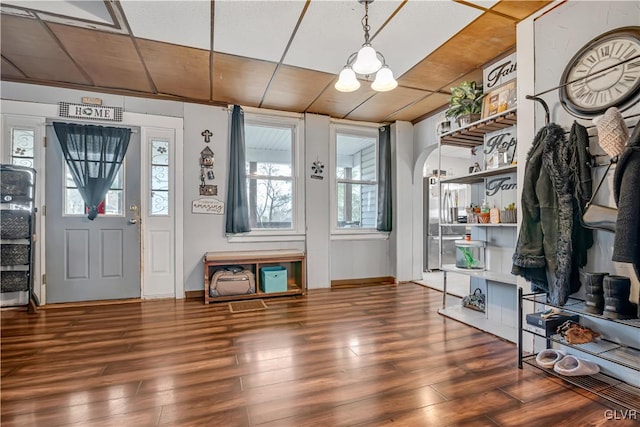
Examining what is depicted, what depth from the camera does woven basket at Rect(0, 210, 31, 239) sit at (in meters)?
3.28

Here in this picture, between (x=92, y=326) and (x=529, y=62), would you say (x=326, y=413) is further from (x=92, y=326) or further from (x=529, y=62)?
(x=529, y=62)

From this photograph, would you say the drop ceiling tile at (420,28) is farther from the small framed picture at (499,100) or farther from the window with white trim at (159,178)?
the window with white trim at (159,178)

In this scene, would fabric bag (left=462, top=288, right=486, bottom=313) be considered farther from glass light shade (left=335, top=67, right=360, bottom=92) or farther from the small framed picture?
glass light shade (left=335, top=67, right=360, bottom=92)

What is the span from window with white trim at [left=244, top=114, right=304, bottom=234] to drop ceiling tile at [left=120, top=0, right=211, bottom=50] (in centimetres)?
179

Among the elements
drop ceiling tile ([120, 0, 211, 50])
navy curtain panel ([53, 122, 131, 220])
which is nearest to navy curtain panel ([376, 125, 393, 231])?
drop ceiling tile ([120, 0, 211, 50])

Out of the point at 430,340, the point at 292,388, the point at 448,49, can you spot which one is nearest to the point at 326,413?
the point at 292,388

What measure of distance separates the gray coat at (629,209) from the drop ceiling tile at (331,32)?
1.72 meters

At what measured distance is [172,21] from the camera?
245 cm

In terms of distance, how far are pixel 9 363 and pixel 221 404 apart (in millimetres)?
1714

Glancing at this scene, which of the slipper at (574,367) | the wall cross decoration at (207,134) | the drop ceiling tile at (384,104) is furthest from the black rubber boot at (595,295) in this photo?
the wall cross decoration at (207,134)

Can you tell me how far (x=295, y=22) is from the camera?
8.11 feet

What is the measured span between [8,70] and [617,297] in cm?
549

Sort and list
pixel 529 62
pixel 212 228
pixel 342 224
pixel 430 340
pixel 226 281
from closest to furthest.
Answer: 1. pixel 529 62
2. pixel 430 340
3. pixel 226 281
4. pixel 212 228
5. pixel 342 224

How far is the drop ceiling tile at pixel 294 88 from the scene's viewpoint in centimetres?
333
